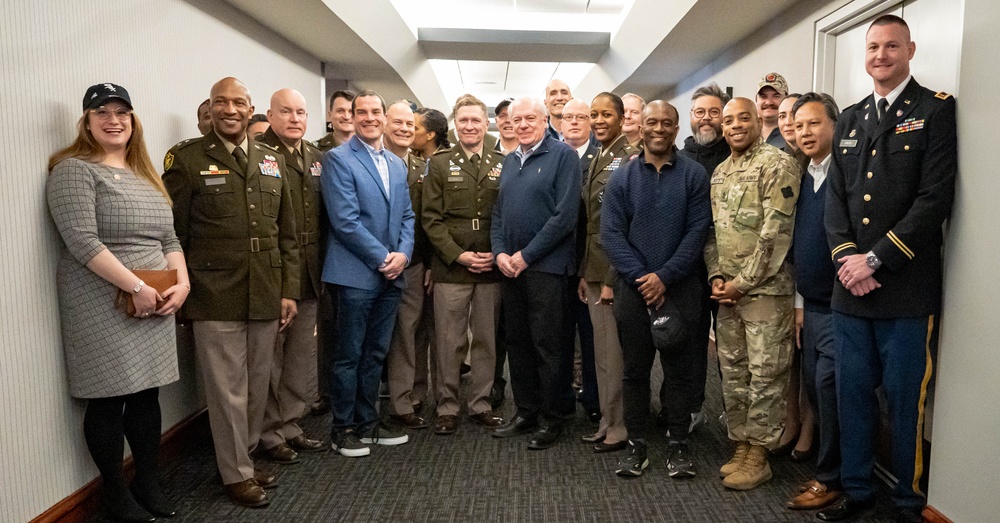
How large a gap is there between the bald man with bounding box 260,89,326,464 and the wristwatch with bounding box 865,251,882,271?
7.50 ft

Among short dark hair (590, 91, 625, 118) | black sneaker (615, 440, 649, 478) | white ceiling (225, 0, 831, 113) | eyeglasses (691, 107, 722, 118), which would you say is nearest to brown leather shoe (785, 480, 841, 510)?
black sneaker (615, 440, 649, 478)

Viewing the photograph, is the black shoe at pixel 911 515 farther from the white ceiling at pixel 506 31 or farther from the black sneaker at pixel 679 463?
the white ceiling at pixel 506 31

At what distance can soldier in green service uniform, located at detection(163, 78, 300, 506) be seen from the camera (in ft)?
8.59

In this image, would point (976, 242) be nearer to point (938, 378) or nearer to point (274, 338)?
point (938, 378)

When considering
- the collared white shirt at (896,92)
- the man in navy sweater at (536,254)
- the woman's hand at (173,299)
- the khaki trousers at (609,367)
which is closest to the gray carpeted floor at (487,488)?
the khaki trousers at (609,367)

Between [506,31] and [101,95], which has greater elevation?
[506,31]

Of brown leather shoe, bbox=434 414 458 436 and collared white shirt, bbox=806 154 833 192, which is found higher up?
collared white shirt, bbox=806 154 833 192

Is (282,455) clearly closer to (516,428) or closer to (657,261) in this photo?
(516,428)

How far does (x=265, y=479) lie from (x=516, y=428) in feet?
3.93

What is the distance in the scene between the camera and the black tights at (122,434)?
2.37 metres

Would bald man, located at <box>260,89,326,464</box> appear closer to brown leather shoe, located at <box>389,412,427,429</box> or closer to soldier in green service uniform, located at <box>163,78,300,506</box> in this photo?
soldier in green service uniform, located at <box>163,78,300,506</box>

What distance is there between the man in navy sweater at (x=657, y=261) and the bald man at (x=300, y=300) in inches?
53.5

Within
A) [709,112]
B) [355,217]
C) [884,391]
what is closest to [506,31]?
[709,112]

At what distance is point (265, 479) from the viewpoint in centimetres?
278
